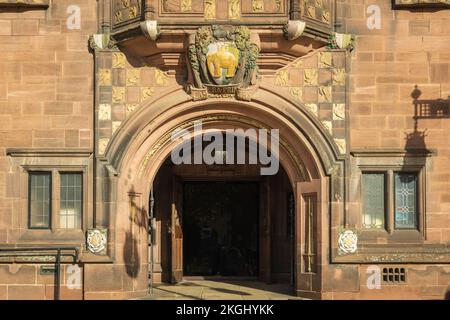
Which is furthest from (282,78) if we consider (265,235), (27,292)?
(27,292)

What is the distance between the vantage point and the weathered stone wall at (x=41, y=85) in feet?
59.1

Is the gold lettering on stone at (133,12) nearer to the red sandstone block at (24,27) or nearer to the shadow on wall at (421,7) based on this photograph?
the red sandstone block at (24,27)

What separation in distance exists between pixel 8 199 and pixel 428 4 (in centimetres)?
890

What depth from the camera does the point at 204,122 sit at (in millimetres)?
18281

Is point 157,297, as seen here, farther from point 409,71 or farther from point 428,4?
point 428,4

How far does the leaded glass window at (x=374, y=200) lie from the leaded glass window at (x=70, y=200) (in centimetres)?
551

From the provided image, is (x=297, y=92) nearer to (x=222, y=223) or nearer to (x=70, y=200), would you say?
(x=70, y=200)

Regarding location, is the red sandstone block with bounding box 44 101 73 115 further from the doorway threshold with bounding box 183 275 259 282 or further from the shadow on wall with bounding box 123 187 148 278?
the doorway threshold with bounding box 183 275 259 282

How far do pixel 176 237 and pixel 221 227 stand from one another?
1544 mm

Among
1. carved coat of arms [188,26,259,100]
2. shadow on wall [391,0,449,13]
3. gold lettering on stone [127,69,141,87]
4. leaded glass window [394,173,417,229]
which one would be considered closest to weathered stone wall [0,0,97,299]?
gold lettering on stone [127,69,141,87]

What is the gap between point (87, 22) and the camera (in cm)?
1812

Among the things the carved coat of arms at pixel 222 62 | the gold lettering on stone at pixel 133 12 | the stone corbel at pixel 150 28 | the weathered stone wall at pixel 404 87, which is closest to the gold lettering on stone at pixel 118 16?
the gold lettering on stone at pixel 133 12

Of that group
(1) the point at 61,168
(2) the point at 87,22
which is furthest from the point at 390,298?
(2) the point at 87,22

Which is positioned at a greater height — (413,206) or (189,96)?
(189,96)
